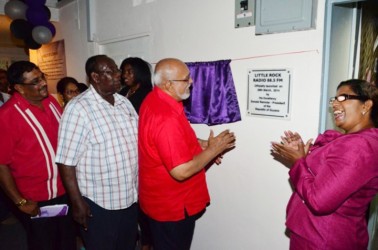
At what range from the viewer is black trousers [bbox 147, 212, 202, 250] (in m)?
1.84

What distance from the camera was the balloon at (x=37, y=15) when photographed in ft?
14.0

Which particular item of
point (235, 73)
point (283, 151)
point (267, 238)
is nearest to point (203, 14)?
point (235, 73)

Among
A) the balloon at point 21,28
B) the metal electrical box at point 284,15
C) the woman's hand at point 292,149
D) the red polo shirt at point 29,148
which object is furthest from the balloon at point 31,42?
the woman's hand at point 292,149

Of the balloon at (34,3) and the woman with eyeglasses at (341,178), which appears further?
the balloon at (34,3)

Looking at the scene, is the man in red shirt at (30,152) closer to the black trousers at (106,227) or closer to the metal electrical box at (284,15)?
the black trousers at (106,227)

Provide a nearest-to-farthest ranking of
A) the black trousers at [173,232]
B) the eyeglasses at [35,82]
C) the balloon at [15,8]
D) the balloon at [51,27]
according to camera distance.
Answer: the black trousers at [173,232], the eyeglasses at [35,82], the balloon at [15,8], the balloon at [51,27]

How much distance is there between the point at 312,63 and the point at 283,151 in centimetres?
59

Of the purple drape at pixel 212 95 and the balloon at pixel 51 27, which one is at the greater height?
the balloon at pixel 51 27

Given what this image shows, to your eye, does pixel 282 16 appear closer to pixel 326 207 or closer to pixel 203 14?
pixel 203 14

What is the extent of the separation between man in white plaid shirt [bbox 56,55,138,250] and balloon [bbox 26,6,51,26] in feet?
10.2

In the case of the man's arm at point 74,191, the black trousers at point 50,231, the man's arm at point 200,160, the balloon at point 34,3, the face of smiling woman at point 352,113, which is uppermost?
the balloon at point 34,3

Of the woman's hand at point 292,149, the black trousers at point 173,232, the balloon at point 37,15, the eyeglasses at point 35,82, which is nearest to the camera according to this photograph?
the woman's hand at point 292,149

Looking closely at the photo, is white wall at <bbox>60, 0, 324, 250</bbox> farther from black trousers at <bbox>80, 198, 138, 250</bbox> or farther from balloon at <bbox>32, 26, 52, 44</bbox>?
balloon at <bbox>32, 26, 52, 44</bbox>

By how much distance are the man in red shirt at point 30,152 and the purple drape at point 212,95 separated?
1084 mm
